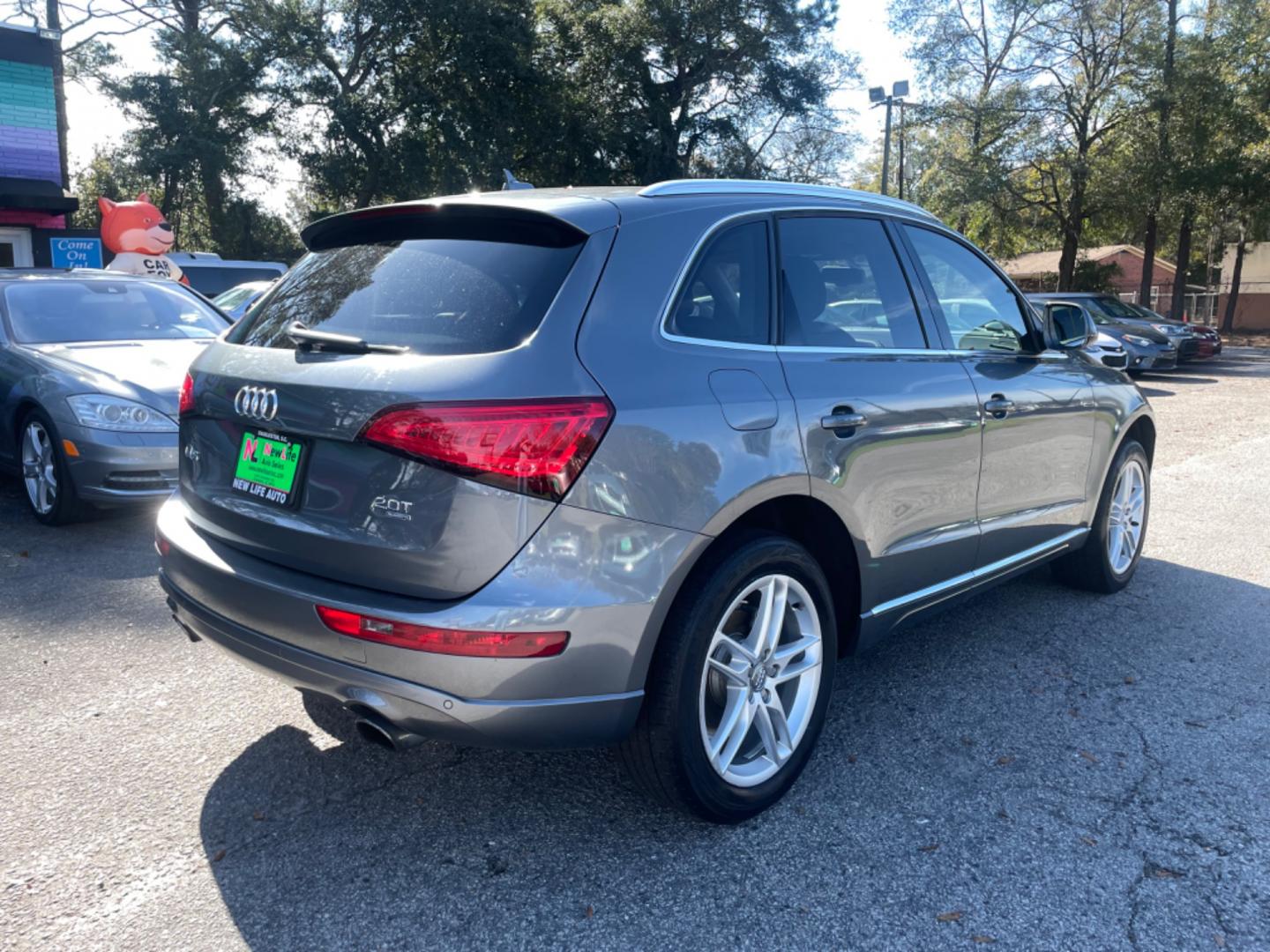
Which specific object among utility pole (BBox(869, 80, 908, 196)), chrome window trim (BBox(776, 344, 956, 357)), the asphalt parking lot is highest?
utility pole (BBox(869, 80, 908, 196))

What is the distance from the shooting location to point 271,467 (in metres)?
2.76

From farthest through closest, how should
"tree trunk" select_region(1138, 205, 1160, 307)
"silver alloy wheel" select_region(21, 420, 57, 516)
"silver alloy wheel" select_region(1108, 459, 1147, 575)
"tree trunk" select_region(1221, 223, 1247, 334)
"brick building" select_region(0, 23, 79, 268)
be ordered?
"tree trunk" select_region(1221, 223, 1247, 334) → "tree trunk" select_region(1138, 205, 1160, 307) → "brick building" select_region(0, 23, 79, 268) → "silver alloy wheel" select_region(21, 420, 57, 516) → "silver alloy wheel" select_region(1108, 459, 1147, 575)

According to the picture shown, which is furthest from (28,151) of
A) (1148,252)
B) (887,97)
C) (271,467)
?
(1148,252)

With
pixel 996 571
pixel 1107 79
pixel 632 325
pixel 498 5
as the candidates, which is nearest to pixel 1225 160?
pixel 1107 79

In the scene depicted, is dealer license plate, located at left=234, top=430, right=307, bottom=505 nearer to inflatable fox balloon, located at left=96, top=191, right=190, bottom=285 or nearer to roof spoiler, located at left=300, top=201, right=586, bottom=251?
roof spoiler, located at left=300, top=201, right=586, bottom=251

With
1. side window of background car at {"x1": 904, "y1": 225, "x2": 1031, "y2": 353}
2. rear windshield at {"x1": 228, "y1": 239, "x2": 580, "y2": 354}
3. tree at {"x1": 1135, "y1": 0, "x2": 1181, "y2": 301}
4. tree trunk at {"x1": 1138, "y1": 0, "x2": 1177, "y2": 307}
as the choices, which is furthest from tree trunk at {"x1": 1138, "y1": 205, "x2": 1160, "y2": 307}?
rear windshield at {"x1": 228, "y1": 239, "x2": 580, "y2": 354}

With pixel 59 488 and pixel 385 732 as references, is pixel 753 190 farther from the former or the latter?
pixel 59 488

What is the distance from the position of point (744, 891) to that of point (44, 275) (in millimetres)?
6968

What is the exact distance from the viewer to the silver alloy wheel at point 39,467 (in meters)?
6.04

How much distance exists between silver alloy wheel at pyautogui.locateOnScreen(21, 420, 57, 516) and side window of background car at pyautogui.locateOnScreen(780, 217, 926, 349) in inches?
188

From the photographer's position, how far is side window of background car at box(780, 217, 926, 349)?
3256mm

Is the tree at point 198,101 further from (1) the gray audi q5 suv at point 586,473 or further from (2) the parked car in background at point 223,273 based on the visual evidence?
(1) the gray audi q5 suv at point 586,473

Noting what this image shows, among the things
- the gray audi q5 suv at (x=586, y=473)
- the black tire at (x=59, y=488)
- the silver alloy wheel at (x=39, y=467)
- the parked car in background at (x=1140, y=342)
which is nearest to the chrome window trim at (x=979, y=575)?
the gray audi q5 suv at (x=586, y=473)

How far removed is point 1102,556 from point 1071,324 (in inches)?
46.0
